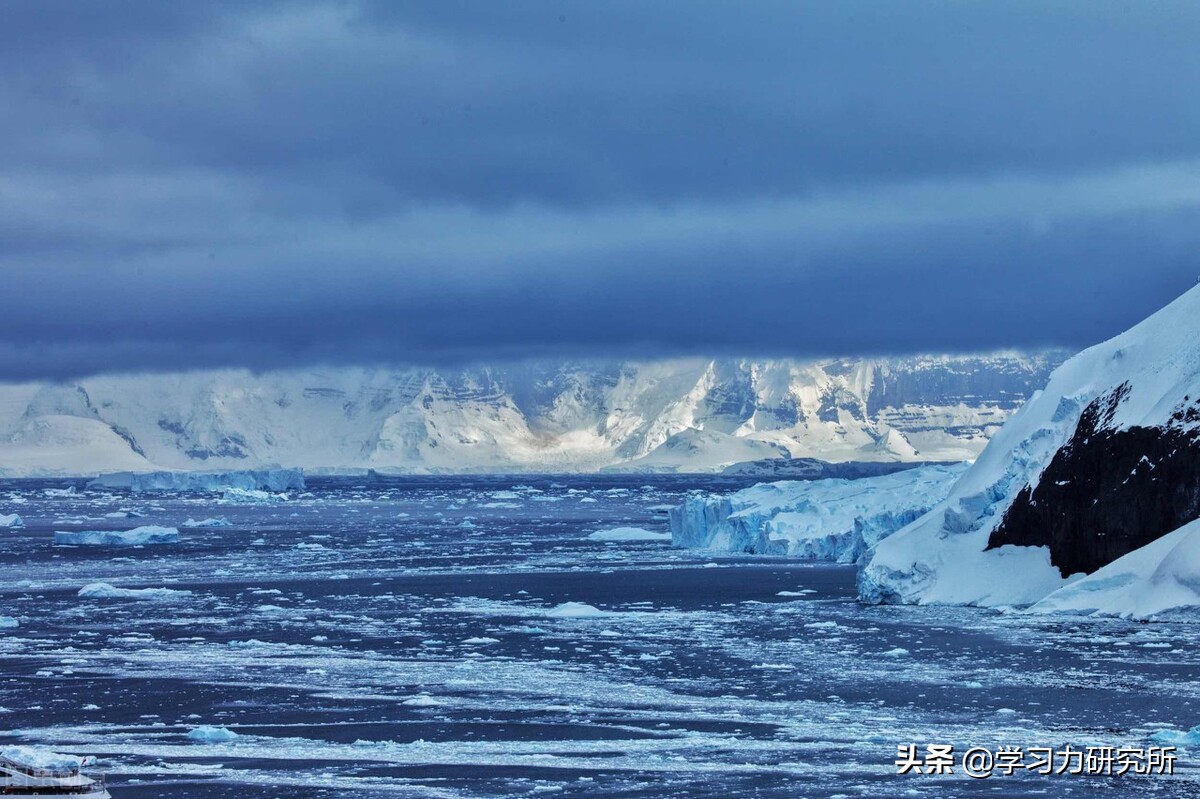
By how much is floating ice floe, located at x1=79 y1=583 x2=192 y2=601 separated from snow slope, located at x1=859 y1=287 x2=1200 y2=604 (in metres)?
19.6

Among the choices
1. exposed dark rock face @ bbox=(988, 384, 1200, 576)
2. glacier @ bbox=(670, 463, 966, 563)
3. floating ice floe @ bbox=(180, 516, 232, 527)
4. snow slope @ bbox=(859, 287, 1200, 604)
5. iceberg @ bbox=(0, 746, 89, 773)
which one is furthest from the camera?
floating ice floe @ bbox=(180, 516, 232, 527)

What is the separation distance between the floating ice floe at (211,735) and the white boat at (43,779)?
3.96 m

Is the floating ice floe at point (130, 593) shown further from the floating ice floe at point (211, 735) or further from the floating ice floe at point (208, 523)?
the floating ice floe at point (208, 523)

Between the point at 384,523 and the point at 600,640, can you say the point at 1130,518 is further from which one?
the point at 384,523

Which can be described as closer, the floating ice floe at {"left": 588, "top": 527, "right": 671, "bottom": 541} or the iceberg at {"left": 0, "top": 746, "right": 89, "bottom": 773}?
the iceberg at {"left": 0, "top": 746, "right": 89, "bottom": 773}

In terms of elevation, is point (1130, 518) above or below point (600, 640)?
above

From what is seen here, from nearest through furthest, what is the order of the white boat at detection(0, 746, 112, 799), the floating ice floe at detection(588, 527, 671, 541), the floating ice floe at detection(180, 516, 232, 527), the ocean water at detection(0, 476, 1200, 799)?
the white boat at detection(0, 746, 112, 799)
the ocean water at detection(0, 476, 1200, 799)
the floating ice floe at detection(588, 527, 671, 541)
the floating ice floe at detection(180, 516, 232, 527)

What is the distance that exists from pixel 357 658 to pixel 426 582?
63.3 feet

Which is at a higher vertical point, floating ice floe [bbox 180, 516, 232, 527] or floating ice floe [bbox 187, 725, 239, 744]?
floating ice floe [bbox 187, 725, 239, 744]

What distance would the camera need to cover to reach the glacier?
59.1 metres

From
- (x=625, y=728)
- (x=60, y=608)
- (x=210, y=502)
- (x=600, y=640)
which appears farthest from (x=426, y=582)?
(x=210, y=502)

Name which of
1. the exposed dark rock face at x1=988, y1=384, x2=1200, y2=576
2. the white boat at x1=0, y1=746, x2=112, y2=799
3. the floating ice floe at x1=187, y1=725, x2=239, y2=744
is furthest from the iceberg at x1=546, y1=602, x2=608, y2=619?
the white boat at x1=0, y1=746, x2=112, y2=799

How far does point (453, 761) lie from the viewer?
21484 mm

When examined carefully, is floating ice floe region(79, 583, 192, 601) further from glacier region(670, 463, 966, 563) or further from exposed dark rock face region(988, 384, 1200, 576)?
glacier region(670, 463, 966, 563)
